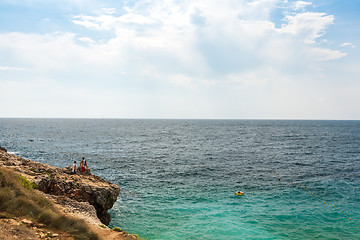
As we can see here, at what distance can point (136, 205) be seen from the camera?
26.9 metres

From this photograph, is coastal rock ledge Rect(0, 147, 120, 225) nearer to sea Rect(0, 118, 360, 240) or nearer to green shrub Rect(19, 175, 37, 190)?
green shrub Rect(19, 175, 37, 190)

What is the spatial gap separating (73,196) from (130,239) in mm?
8764

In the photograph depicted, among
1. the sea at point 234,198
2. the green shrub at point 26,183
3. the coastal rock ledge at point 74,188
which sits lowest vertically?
the sea at point 234,198

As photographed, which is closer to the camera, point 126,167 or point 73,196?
point 73,196

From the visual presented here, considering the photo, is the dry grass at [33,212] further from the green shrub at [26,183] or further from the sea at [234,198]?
the sea at [234,198]

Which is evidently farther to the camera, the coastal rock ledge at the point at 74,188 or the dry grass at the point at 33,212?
the coastal rock ledge at the point at 74,188

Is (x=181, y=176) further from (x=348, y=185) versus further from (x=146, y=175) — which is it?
(x=348, y=185)

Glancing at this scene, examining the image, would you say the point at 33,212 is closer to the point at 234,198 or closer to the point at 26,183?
the point at 26,183

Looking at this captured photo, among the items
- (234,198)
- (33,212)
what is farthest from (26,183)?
(234,198)

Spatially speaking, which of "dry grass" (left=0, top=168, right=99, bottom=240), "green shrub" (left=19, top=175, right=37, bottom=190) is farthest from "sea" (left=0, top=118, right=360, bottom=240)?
"dry grass" (left=0, top=168, right=99, bottom=240)

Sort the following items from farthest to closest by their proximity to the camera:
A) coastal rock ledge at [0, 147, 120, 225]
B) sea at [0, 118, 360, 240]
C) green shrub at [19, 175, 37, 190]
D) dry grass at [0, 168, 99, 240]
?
sea at [0, 118, 360, 240]
coastal rock ledge at [0, 147, 120, 225]
green shrub at [19, 175, 37, 190]
dry grass at [0, 168, 99, 240]

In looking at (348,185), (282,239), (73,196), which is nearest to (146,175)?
(73,196)

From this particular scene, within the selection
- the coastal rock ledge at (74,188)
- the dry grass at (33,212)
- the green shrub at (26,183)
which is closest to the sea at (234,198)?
the coastal rock ledge at (74,188)

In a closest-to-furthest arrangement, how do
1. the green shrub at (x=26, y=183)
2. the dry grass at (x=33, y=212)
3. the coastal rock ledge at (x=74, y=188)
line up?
the dry grass at (x=33, y=212) < the green shrub at (x=26, y=183) < the coastal rock ledge at (x=74, y=188)
